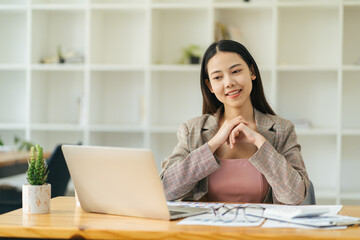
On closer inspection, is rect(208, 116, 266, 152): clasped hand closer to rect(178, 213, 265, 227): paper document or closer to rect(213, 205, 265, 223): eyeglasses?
rect(213, 205, 265, 223): eyeglasses

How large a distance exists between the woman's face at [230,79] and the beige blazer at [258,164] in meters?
0.12

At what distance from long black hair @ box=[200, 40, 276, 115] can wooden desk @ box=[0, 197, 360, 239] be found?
3.14ft

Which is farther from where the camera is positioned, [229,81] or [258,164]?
[229,81]

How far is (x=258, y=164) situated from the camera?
1.89m

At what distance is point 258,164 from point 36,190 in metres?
0.78

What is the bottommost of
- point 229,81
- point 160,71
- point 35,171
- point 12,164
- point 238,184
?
point 12,164

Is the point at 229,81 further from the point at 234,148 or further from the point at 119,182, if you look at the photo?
the point at 119,182

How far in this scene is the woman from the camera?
6.25 ft

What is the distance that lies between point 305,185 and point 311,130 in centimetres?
224

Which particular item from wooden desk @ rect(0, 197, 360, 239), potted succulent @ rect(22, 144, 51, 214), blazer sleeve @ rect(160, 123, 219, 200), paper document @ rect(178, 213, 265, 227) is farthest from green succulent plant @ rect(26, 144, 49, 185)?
blazer sleeve @ rect(160, 123, 219, 200)

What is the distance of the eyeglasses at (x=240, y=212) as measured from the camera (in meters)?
1.41

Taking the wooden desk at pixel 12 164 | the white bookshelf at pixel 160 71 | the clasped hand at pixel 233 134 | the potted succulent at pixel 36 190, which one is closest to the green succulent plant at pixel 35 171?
the potted succulent at pixel 36 190

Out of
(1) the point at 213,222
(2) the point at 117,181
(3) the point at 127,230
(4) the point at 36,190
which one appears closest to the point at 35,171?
(4) the point at 36,190

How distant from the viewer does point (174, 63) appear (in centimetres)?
448
